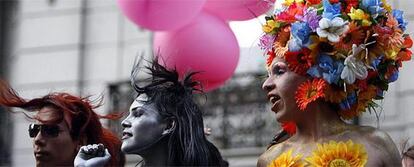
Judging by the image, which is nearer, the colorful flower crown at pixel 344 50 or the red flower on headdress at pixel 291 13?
the colorful flower crown at pixel 344 50

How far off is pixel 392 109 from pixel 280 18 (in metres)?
5.08

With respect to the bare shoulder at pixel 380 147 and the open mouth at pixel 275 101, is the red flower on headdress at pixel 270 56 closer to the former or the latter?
the open mouth at pixel 275 101

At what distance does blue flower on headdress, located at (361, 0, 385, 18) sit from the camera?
412cm

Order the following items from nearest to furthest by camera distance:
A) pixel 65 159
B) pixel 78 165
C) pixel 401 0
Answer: pixel 78 165 → pixel 65 159 → pixel 401 0

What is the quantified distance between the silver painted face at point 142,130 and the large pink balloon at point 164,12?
1545 millimetres

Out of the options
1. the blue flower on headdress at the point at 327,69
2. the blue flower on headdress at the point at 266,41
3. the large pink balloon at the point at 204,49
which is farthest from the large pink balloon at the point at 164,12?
the blue flower on headdress at the point at 327,69

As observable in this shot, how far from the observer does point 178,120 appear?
4008 millimetres

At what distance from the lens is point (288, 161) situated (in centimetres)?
407

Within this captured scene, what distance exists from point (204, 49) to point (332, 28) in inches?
63.3

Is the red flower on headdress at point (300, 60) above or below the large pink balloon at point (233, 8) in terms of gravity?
below

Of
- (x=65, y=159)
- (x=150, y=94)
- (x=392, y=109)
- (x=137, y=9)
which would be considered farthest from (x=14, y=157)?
(x=150, y=94)

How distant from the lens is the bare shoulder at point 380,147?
3939mm

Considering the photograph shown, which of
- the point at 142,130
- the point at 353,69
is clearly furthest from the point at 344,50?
the point at 142,130

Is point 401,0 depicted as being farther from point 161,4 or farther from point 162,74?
point 162,74
